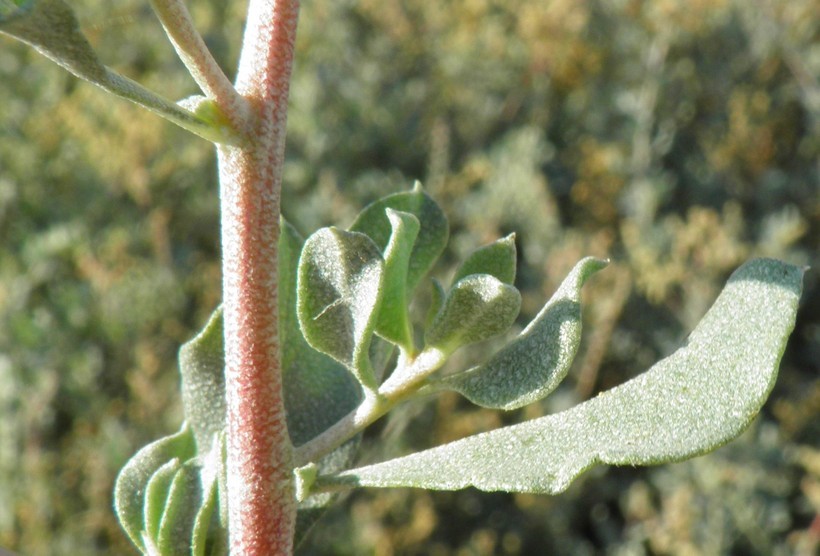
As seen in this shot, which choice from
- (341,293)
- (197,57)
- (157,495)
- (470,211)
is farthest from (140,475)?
(470,211)

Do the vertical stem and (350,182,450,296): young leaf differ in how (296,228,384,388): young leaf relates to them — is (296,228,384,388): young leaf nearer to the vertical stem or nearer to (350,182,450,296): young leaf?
the vertical stem

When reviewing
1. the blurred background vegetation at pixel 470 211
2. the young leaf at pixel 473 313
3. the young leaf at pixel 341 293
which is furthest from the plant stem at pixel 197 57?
the blurred background vegetation at pixel 470 211

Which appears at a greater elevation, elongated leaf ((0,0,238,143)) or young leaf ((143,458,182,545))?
elongated leaf ((0,0,238,143))

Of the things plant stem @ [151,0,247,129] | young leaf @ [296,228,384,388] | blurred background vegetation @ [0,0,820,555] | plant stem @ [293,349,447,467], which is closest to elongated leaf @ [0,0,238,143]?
plant stem @ [151,0,247,129]

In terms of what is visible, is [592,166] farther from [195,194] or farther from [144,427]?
[144,427]

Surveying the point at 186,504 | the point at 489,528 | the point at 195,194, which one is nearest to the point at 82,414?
the point at 195,194

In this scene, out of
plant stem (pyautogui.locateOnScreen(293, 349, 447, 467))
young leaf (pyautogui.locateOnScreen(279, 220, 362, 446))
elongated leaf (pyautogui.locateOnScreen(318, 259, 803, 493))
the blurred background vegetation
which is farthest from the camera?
the blurred background vegetation
